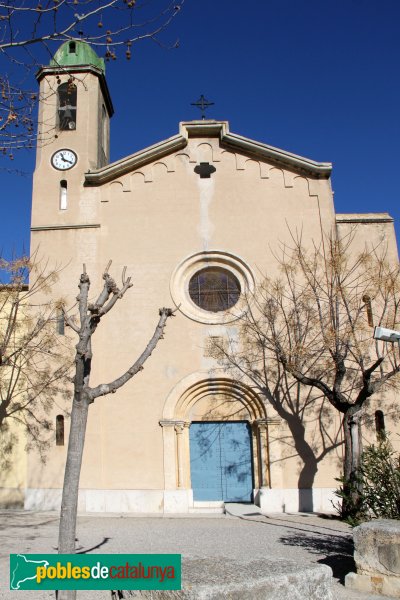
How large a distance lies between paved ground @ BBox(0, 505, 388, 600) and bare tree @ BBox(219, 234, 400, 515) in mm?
2865

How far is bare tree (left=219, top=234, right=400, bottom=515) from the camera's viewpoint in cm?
1399

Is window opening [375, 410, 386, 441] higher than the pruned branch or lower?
lower

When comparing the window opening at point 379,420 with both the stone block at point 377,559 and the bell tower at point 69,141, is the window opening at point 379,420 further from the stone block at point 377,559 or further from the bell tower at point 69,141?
the bell tower at point 69,141

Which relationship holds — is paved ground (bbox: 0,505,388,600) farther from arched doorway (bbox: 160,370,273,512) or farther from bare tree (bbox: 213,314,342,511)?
bare tree (bbox: 213,314,342,511)

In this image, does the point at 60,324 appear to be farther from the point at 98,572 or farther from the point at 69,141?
the point at 98,572

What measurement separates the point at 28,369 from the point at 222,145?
28.5 ft

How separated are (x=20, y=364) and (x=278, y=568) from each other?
10784 millimetres

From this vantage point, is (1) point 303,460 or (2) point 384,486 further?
(1) point 303,460

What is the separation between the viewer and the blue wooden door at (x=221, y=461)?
14492mm

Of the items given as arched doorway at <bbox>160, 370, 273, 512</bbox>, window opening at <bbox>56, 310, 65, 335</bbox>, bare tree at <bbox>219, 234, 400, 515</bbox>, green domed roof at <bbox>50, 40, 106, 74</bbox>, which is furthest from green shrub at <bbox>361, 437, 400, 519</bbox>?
green domed roof at <bbox>50, 40, 106, 74</bbox>

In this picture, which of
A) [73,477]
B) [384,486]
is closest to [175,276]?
[384,486]

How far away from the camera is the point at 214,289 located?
622 inches

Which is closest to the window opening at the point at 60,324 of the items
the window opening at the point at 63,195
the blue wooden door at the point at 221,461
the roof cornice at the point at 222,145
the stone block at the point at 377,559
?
the window opening at the point at 63,195

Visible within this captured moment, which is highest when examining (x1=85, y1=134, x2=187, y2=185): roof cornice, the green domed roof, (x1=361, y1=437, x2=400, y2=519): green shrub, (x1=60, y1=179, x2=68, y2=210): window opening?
the green domed roof
